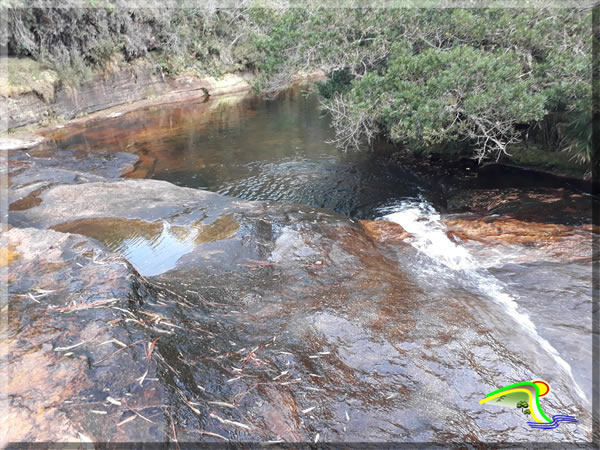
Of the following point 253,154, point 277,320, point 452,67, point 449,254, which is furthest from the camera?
point 253,154

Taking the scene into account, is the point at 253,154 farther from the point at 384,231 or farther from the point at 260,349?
the point at 260,349

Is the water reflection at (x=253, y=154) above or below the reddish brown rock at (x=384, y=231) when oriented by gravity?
below

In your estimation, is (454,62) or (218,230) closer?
(218,230)

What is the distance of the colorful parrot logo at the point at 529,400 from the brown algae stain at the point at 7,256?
16.2 ft

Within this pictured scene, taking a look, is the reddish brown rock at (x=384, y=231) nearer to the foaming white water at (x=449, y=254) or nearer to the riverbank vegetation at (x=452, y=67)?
the foaming white water at (x=449, y=254)

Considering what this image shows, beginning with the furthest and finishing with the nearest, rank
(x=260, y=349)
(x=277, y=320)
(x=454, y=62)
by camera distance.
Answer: (x=454, y=62), (x=277, y=320), (x=260, y=349)

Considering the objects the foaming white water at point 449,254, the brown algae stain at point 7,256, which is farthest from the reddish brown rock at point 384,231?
the brown algae stain at point 7,256

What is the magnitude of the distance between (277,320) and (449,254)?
12.9 feet

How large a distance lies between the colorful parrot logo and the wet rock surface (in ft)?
0.24

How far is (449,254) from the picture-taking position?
6.51 metres

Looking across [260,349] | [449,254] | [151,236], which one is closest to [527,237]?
[449,254]

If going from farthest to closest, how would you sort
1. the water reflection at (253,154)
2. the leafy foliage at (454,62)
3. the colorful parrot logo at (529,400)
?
the water reflection at (253,154)
the leafy foliage at (454,62)
the colorful parrot logo at (529,400)

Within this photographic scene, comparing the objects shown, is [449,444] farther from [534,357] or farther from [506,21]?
[506,21]

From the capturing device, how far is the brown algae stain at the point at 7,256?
13.5ft
